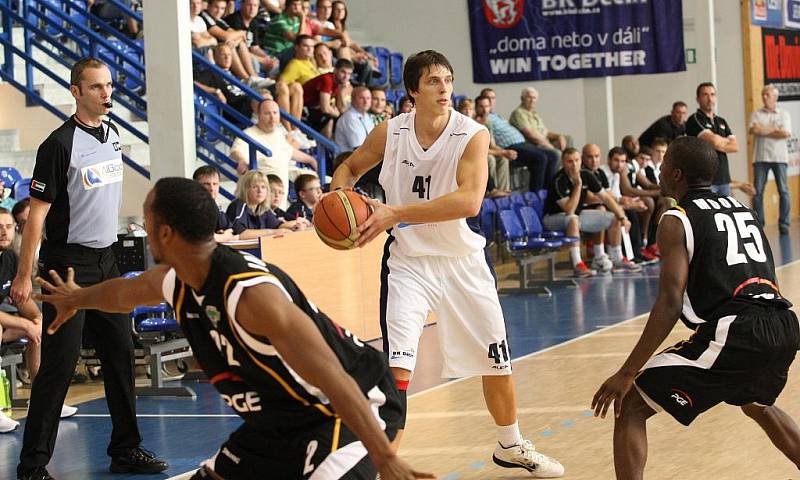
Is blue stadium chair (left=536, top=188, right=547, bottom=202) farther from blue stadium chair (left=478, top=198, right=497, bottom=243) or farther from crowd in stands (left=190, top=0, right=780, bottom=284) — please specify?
blue stadium chair (left=478, top=198, right=497, bottom=243)

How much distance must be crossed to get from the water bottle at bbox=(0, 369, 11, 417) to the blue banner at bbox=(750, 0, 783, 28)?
1326 cm

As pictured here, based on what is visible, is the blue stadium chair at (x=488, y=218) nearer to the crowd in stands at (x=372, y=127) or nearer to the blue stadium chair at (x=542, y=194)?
the crowd in stands at (x=372, y=127)

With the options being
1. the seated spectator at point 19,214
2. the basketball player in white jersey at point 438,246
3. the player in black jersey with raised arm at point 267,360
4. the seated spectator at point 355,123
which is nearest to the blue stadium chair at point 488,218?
the seated spectator at point 355,123

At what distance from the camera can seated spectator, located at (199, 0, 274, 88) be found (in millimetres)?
12227

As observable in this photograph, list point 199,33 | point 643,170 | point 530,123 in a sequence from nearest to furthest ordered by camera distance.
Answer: point 199,33 < point 643,170 < point 530,123

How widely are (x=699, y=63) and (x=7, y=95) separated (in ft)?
30.9

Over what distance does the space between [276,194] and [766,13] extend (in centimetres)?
1108

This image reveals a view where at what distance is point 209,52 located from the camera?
38.7 ft

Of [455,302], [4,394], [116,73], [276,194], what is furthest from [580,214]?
[455,302]

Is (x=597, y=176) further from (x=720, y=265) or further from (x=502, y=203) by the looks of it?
(x=720, y=265)

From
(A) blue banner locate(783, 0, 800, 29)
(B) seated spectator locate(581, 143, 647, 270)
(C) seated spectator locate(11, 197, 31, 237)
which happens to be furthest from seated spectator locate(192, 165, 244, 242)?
(A) blue banner locate(783, 0, 800, 29)

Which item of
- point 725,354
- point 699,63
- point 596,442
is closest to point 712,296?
point 725,354

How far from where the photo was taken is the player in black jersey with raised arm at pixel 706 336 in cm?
388

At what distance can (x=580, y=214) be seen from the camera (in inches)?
502
